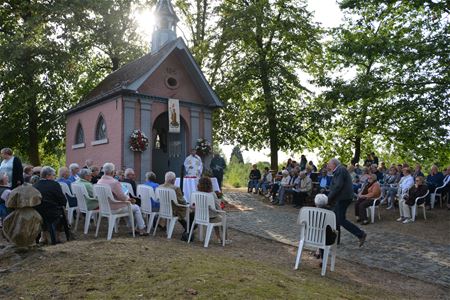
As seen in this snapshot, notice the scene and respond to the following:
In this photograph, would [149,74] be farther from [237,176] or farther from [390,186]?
[237,176]

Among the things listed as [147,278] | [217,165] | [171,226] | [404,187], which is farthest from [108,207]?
[404,187]

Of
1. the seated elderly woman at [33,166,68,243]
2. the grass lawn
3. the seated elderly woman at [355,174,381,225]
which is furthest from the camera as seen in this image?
the seated elderly woman at [355,174,381,225]

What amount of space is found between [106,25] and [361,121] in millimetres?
13769

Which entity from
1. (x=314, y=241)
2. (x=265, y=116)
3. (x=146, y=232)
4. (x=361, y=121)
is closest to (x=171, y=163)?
(x=265, y=116)

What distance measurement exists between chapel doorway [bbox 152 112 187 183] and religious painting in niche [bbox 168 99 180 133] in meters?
0.64

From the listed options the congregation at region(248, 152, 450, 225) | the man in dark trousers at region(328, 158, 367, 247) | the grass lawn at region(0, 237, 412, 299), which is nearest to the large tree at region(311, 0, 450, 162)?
the congregation at region(248, 152, 450, 225)

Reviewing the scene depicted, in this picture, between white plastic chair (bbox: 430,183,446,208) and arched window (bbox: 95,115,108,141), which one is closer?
white plastic chair (bbox: 430,183,446,208)

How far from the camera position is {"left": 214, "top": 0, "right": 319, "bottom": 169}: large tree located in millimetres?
22250

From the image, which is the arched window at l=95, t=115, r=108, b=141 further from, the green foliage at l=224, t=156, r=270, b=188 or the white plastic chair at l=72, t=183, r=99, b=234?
the green foliage at l=224, t=156, r=270, b=188

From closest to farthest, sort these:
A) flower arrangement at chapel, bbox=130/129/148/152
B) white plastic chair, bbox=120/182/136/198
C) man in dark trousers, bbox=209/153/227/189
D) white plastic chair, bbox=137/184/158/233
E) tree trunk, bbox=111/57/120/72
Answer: white plastic chair, bbox=137/184/158/233 < white plastic chair, bbox=120/182/136/198 < flower arrangement at chapel, bbox=130/129/148/152 < man in dark trousers, bbox=209/153/227/189 < tree trunk, bbox=111/57/120/72

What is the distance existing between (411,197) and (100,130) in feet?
38.1

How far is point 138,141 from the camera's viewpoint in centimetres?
1511

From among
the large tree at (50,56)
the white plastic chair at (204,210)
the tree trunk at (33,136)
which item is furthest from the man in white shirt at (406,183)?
the tree trunk at (33,136)

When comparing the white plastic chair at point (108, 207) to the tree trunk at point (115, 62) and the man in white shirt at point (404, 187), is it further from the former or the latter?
the tree trunk at point (115, 62)
